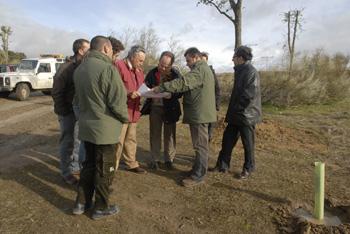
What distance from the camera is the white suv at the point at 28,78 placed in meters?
16.2

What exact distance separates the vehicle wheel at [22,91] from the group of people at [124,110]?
40.5ft

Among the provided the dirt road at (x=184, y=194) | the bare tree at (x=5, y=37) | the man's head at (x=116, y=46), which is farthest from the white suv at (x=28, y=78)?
the bare tree at (x=5, y=37)

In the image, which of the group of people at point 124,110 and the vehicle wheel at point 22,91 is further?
the vehicle wheel at point 22,91

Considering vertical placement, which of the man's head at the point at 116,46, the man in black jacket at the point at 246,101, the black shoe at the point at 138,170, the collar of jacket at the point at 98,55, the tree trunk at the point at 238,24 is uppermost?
the tree trunk at the point at 238,24

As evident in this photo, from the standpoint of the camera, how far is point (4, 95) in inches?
675

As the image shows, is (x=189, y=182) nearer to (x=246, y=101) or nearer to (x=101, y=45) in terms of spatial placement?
(x=246, y=101)

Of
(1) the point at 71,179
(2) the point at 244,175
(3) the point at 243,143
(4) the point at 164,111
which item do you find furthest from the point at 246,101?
(1) the point at 71,179

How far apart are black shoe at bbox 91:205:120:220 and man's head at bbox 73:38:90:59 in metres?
1.97

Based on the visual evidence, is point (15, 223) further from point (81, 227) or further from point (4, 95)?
point (4, 95)

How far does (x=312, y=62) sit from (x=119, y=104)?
13.5 meters

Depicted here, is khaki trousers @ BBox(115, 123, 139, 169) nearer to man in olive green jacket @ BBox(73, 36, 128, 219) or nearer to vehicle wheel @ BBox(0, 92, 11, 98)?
man in olive green jacket @ BBox(73, 36, 128, 219)

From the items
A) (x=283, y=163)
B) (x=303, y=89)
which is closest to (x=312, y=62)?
(x=303, y=89)

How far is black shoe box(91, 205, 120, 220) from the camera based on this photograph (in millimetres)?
4173

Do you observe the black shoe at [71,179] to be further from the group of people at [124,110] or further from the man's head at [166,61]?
the man's head at [166,61]
